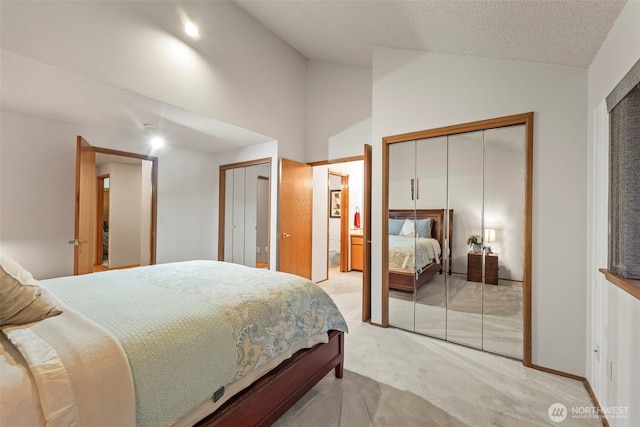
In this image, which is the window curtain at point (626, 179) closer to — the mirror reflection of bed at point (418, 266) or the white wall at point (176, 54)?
the mirror reflection of bed at point (418, 266)

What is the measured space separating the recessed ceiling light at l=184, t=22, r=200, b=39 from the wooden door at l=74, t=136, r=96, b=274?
1548 millimetres

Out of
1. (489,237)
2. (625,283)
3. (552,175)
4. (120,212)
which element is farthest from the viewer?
(120,212)

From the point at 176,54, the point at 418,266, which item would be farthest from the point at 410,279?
the point at 176,54

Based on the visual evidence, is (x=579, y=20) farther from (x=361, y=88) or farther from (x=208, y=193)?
(x=208, y=193)

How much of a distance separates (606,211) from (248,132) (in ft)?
11.4

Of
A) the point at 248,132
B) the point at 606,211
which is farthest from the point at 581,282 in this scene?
the point at 248,132

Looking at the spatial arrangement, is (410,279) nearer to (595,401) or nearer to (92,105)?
(595,401)

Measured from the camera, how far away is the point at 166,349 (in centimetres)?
113

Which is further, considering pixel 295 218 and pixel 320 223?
pixel 320 223

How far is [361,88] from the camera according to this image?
396 cm

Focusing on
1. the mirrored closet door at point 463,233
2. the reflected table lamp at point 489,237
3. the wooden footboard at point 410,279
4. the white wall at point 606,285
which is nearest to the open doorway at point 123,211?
the wooden footboard at point 410,279

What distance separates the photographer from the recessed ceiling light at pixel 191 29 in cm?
284

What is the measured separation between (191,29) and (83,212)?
2211mm

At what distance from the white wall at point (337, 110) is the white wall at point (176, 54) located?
→ 0.90 feet
